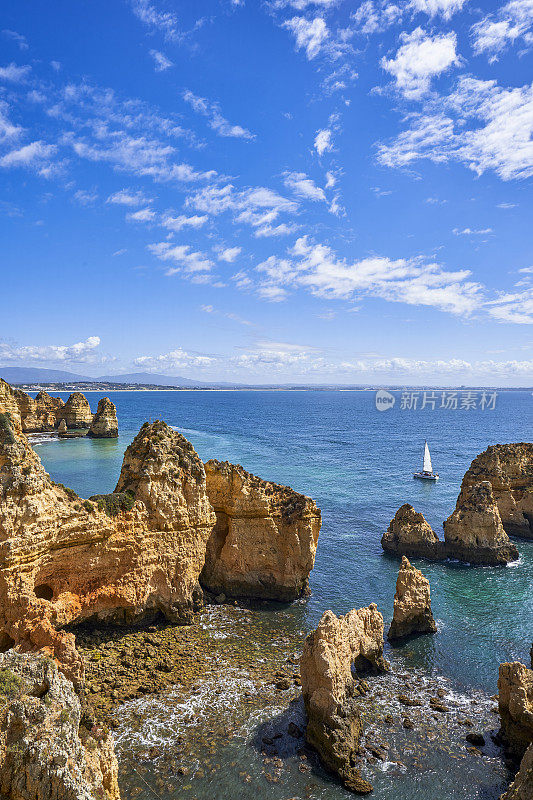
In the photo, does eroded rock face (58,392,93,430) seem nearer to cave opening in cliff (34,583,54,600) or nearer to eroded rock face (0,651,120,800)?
cave opening in cliff (34,583,54,600)

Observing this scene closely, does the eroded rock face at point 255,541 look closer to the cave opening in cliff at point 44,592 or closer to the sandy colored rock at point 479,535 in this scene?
→ the cave opening in cliff at point 44,592

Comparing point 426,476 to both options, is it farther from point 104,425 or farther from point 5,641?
point 104,425

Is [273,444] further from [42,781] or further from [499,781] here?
[42,781]

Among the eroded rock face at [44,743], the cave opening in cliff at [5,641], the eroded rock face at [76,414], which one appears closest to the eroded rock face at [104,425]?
the eroded rock face at [76,414]

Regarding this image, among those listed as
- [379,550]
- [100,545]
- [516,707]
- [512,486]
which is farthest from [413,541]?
[100,545]

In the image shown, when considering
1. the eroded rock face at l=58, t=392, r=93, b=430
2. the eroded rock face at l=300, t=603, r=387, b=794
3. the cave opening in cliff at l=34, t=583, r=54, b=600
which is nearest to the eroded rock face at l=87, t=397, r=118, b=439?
the eroded rock face at l=58, t=392, r=93, b=430
